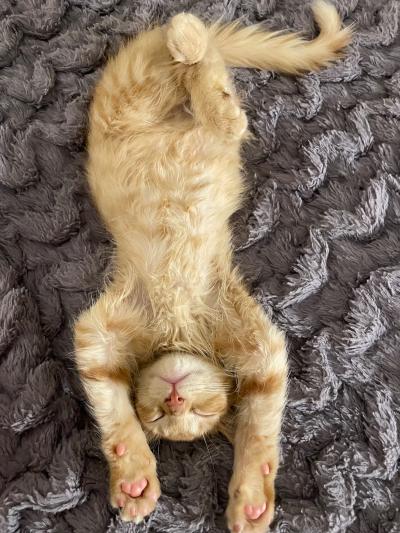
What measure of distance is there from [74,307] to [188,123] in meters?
0.47

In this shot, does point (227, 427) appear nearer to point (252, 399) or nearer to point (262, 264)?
point (252, 399)

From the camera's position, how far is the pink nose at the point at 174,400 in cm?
110

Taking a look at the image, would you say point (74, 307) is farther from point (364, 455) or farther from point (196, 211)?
point (364, 455)

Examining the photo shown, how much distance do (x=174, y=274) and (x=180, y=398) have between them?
0.26m

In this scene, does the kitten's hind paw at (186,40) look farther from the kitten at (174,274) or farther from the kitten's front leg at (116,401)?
the kitten's front leg at (116,401)

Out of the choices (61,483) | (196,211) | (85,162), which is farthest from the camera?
(85,162)

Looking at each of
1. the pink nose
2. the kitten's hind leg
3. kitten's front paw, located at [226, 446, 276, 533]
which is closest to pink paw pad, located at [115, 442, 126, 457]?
the pink nose

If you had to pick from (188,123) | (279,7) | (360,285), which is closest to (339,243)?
(360,285)

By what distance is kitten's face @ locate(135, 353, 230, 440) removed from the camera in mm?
1114

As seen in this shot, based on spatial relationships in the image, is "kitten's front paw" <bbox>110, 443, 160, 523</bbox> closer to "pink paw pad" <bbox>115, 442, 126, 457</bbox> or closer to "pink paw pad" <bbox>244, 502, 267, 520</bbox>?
"pink paw pad" <bbox>115, 442, 126, 457</bbox>

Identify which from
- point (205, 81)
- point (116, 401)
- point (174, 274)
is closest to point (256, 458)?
point (116, 401)

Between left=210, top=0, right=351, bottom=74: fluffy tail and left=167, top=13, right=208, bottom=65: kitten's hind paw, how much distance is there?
0.09 meters

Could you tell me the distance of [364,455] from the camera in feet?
3.69

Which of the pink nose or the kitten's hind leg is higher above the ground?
the kitten's hind leg
